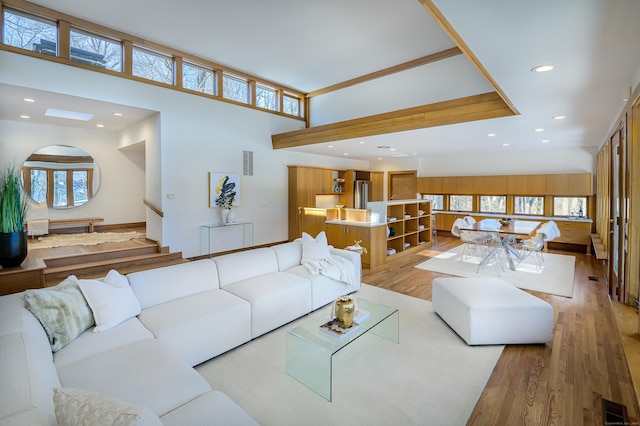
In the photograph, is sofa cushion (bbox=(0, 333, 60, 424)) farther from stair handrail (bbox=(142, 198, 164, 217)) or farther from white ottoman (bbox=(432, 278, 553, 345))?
stair handrail (bbox=(142, 198, 164, 217))

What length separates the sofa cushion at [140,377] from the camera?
1665 mm

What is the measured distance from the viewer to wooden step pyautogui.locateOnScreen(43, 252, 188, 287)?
454 centimetres

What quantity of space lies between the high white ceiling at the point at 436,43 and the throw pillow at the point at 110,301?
124 inches

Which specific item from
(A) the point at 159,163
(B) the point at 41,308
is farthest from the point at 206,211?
(B) the point at 41,308

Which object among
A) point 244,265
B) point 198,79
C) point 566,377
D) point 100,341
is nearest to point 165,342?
point 100,341

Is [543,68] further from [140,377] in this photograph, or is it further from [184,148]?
[184,148]

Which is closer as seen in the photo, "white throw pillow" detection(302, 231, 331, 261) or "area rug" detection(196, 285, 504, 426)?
"area rug" detection(196, 285, 504, 426)

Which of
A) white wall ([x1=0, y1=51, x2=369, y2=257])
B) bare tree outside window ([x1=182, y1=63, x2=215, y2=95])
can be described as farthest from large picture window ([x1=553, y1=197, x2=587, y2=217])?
bare tree outside window ([x1=182, y1=63, x2=215, y2=95])

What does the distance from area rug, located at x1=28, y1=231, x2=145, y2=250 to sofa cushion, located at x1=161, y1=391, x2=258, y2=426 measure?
18.5 ft

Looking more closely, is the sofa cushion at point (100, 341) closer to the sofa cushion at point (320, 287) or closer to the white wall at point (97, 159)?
the sofa cushion at point (320, 287)

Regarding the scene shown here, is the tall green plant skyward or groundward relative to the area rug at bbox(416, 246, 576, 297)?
skyward

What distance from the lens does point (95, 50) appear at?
511 centimetres

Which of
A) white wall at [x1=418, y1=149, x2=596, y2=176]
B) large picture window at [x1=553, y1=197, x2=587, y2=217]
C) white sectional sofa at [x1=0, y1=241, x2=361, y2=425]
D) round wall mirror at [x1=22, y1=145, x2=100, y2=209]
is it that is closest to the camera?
white sectional sofa at [x1=0, y1=241, x2=361, y2=425]

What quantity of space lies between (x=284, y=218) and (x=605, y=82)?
672 cm
